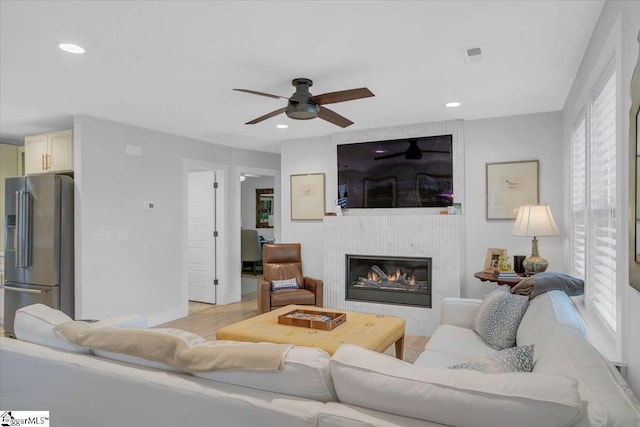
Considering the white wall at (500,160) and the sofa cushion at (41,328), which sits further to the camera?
the white wall at (500,160)

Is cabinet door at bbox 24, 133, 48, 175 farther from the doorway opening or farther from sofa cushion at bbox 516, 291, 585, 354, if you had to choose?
sofa cushion at bbox 516, 291, 585, 354

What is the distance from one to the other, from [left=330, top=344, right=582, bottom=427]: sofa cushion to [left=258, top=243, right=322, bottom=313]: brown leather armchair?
A: 11.7 feet

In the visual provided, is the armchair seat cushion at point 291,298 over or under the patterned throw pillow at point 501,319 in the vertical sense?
under

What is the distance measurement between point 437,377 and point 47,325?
1.80 meters

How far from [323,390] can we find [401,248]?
11.8 feet

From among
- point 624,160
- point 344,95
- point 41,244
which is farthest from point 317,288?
point 624,160

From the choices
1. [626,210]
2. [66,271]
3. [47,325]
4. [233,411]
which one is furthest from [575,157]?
[66,271]

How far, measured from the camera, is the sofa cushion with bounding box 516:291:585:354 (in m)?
1.94

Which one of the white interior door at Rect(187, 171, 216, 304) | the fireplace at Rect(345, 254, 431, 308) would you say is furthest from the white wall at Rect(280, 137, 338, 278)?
the white interior door at Rect(187, 171, 216, 304)

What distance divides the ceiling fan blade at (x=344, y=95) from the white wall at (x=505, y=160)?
7.43 ft

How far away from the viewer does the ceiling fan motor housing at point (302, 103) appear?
3074 millimetres

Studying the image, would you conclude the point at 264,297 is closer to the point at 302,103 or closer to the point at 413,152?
the point at 413,152

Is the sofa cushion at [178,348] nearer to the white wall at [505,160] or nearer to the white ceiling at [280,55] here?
the white ceiling at [280,55]

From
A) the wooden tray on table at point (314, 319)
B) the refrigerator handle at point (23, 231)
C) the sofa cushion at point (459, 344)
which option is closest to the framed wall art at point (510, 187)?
the sofa cushion at point (459, 344)
